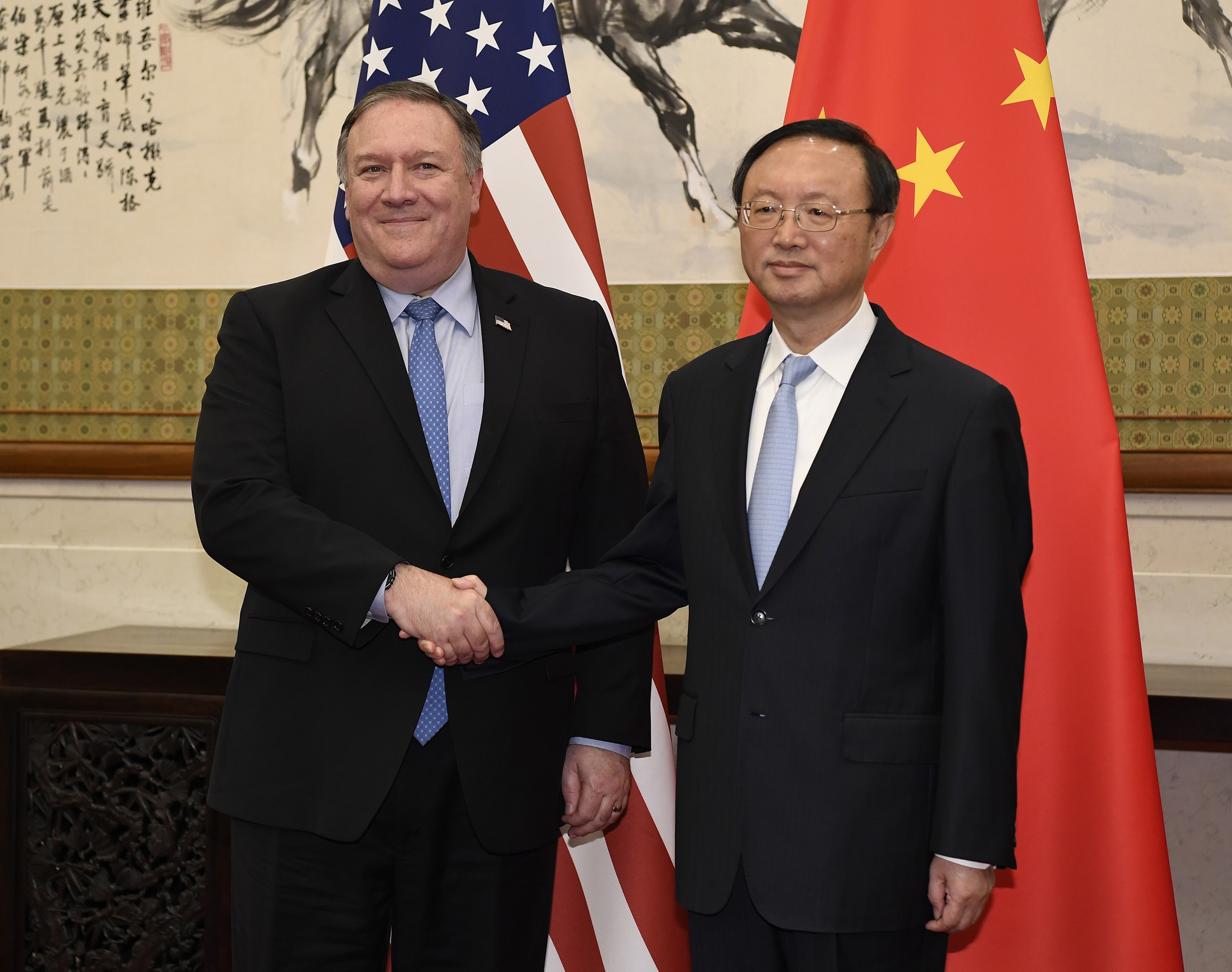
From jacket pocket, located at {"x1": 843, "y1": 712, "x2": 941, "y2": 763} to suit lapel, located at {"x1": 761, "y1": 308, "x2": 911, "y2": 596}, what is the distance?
0.22m

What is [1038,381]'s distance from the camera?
206 cm

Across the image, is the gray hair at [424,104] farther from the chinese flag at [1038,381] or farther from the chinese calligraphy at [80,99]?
the chinese calligraphy at [80,99]

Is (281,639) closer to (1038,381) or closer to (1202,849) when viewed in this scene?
(1038,381)

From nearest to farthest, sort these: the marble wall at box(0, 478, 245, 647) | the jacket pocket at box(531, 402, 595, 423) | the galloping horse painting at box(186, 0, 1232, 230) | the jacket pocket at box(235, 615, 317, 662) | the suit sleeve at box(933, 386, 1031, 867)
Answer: the suit sleeve at box(933, 386, 1031, 867) < the jacket pocket at box(235, 615, 317, 662) < the jacket pocket at box(531, 402, 595, 423) < the galloping horse painting at box(186, 0, 1232, 230) < the marble wall at box(0, 478, 245, 647)

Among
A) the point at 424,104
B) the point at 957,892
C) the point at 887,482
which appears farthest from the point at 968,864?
the point at 424,104

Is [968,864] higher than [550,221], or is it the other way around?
[550,221]

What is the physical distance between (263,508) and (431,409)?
310mm

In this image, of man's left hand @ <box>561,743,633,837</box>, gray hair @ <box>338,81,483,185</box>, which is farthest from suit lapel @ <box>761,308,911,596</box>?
gray hair @ <box>338,81,483,185</box>

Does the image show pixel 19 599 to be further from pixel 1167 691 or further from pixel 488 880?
pixel 1167 691

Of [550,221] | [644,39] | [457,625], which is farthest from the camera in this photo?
[644,39]

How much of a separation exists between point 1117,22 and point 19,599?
3.69 meters

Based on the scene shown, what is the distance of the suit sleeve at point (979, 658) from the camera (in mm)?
1467

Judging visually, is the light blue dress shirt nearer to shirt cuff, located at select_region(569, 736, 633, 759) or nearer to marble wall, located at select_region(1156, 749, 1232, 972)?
shirt cuff, located at select_region(569, 736, 633, 759)

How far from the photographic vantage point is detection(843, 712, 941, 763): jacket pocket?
1494 millimetres
